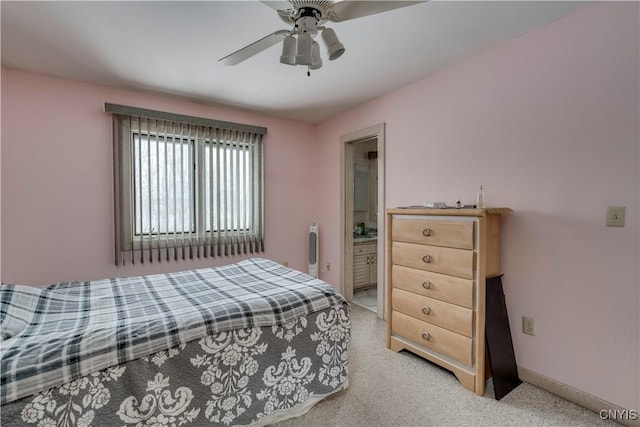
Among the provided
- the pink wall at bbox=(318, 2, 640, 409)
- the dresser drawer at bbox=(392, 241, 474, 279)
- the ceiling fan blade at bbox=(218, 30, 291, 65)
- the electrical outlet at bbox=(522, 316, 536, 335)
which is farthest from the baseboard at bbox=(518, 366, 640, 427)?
the ceiling fan blade at bbox=(218, 30, 291, 65)

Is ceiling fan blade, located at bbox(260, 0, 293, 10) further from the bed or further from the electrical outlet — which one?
the electrical outlet

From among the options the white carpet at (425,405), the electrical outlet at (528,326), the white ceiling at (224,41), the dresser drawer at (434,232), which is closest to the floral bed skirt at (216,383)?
the white carpet at (425,405)

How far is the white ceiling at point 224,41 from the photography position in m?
1.73

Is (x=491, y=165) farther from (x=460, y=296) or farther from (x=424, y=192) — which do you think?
(x=460, y=296)

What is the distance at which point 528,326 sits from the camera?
2025 mm

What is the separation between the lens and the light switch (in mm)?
1635

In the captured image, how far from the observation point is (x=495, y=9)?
172 centimetres

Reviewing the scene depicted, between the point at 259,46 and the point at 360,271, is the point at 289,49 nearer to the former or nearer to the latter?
the point at 259,46

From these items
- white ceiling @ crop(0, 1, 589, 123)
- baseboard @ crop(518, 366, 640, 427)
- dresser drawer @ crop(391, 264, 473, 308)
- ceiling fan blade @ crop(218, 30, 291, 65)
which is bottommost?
baseboard @ crop(518, 366, 640, 427)

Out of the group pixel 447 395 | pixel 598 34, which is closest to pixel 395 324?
pixel 447 395

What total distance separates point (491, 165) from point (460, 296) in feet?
3.38

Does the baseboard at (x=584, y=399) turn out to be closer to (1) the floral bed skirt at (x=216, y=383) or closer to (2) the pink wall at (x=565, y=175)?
(2) the pink wall at (x=565, y=175)

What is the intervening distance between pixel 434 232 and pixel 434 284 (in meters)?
0.39

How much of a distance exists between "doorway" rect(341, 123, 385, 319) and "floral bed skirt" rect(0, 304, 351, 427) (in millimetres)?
1506
